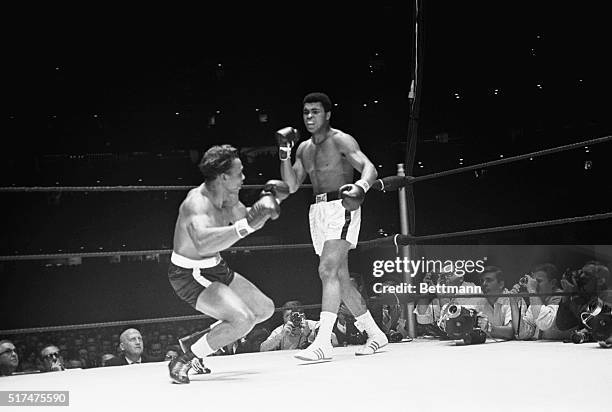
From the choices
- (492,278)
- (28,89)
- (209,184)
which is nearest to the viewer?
(209,184)

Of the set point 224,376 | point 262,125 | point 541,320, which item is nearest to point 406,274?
point 541,320

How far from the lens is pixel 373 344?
9.44 ft

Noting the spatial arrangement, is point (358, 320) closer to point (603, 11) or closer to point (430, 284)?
point (430, 284)

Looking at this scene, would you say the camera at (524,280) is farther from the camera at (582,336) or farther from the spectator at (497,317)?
the camera at (582,336)

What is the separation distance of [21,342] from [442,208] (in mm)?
4107

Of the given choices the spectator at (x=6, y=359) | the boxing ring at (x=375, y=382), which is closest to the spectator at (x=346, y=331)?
the boxing ring at (x=375, y=382)

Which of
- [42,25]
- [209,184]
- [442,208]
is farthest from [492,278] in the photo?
[42,25]

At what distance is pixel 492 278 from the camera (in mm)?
3947

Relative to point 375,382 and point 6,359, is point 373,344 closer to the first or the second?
point 375,382

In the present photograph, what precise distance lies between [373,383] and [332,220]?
0.85 metres

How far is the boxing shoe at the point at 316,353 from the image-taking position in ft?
8.63

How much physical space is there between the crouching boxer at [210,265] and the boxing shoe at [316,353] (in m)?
0.30

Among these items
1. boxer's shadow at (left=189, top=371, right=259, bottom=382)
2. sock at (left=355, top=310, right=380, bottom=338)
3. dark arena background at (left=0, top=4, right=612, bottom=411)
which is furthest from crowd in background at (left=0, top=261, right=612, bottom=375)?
dark arena background at (left=0, top=4, right=612, bottom=411)

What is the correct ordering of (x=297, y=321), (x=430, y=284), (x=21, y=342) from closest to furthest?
(x=297, y=321), (x=430, y=284), (x=21, y=342)
